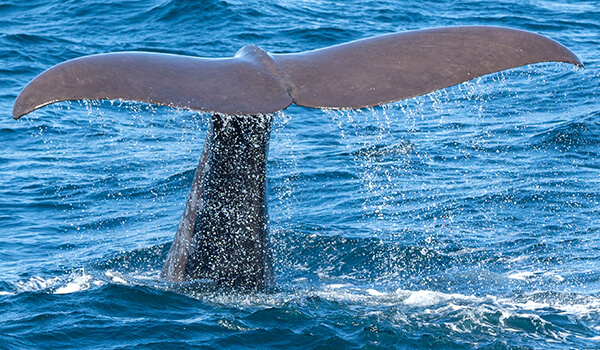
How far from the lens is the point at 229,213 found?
634 centimetres

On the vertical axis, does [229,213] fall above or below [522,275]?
above

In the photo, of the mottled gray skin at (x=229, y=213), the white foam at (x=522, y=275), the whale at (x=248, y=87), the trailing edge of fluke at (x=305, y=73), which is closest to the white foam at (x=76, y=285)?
the mottled gray skin at (x=229, y=213)

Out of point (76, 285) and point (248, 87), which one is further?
point (76, 285)

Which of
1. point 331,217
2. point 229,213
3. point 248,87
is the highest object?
point 248,87

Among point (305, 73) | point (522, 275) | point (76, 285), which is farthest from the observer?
point (522, 275)

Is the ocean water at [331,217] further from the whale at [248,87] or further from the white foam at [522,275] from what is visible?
the whale at [248,87]

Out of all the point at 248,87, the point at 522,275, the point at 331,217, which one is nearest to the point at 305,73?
the point at 248,87

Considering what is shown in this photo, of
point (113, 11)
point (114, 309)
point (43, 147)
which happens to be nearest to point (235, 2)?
point (113, 11)

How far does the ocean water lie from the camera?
6887mm

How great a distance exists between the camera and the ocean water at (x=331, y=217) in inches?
271

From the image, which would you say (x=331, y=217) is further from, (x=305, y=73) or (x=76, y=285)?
(x=305, y=73)

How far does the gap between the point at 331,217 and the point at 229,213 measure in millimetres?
4500

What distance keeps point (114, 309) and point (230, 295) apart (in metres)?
1.25

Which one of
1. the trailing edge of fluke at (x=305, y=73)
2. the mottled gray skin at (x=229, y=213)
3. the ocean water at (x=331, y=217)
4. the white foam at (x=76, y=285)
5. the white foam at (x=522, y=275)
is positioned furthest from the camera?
the white foam at (x=522, y=275)
